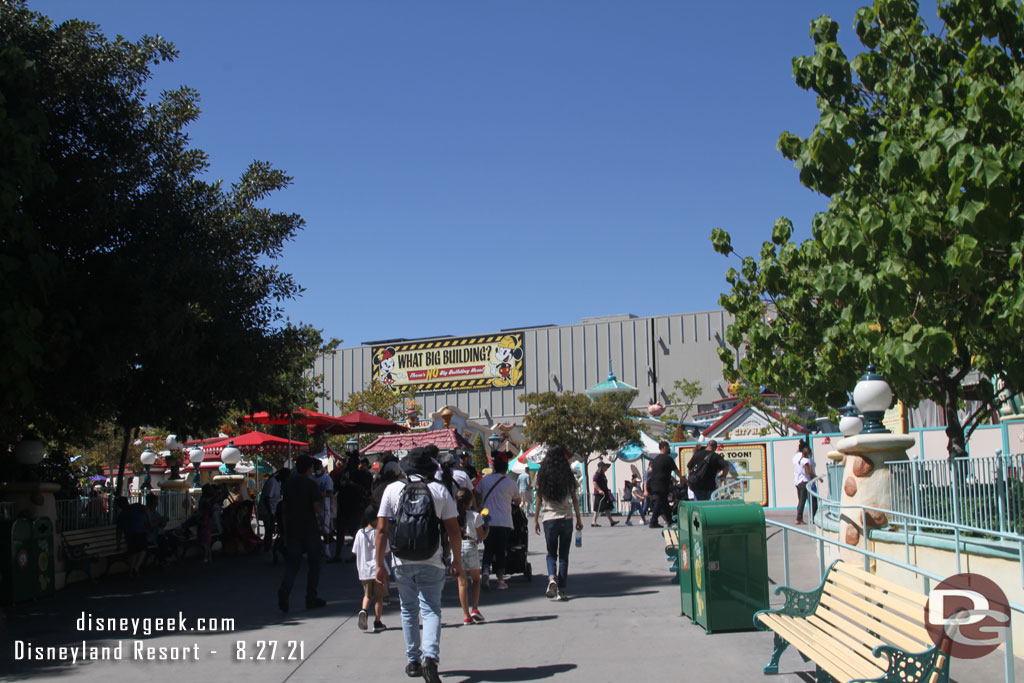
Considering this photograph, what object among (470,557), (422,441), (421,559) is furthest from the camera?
(422,441)

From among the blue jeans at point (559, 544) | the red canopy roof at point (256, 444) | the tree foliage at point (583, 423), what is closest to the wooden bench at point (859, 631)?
the blue jeans at point (559, 544)

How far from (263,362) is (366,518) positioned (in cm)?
552

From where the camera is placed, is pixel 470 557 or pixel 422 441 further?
pixel 422 441

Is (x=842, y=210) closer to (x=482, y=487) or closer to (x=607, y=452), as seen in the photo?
(x=482, y=487)

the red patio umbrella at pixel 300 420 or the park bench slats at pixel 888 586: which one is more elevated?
the red patio umbrella at pixel 300 420

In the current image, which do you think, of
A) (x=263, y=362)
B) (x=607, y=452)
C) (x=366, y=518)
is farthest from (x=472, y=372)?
(x=366, y=518)

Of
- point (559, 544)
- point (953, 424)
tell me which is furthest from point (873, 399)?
point (559, 544)

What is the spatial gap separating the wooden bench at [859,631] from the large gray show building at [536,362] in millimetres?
49139

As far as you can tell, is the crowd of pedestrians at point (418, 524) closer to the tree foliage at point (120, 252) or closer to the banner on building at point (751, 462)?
the tree foliage at point (120, 252)

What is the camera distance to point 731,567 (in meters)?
7.97

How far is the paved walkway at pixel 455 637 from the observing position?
7.13m

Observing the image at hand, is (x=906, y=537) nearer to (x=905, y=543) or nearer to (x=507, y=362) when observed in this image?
(x=905, y=543)

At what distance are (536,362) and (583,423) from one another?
28.1 meters

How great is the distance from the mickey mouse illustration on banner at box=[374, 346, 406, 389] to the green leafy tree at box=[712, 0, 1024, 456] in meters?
53.2
